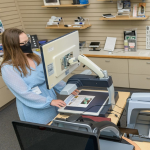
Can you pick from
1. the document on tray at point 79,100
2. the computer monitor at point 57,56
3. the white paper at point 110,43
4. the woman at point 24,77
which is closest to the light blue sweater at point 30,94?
the woman at point 24,77

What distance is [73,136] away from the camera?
0.89 m

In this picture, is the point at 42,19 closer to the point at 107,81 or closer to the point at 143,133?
the point at 107,81

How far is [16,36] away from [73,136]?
4.32ft

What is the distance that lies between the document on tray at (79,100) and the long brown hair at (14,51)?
0.50 m

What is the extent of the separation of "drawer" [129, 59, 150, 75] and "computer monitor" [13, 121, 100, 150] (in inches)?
116

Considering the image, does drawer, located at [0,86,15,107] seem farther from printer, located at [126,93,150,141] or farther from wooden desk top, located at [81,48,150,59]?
printer, located at [126,93,150,141]

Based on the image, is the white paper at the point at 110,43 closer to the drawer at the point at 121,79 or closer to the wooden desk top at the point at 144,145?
the drawer at the point at 121,79

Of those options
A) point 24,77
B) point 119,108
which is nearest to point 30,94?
point 24,77

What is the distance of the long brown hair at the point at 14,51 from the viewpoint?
75.0 inches

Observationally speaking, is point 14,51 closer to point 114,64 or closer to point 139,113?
point 139,113

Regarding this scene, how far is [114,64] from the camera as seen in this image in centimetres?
384

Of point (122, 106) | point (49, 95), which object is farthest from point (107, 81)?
point (49, 95)

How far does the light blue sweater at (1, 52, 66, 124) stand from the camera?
1.90 metres

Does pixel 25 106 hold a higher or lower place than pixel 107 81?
lower
